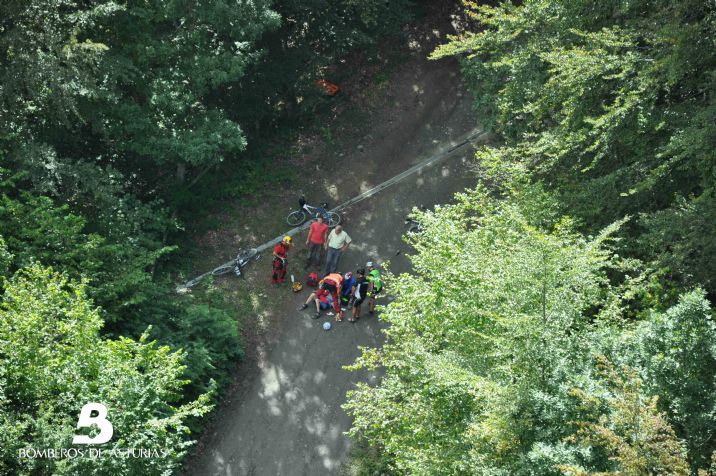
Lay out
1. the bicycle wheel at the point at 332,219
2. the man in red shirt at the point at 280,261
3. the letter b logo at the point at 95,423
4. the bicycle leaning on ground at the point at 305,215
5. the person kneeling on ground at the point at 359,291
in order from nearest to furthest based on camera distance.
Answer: the letter b logo at the point at 95,423 < the person kneeling on ground at the point at 359,291 < the man in red shirt at the point at 280,261 < the bicycle wheel at the point at 332,219 < the bicycle leaning on ground at the point at 305,215

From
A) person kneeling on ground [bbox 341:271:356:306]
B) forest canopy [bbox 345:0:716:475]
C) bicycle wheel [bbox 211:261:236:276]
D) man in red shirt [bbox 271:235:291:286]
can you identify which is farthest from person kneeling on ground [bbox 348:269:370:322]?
bicycle wheel [bbox 211:261:236:276]

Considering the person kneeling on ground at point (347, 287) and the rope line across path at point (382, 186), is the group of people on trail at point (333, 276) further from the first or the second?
the rope line across path at point (382, 186)

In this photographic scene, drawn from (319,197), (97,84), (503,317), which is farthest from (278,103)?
(503,317)

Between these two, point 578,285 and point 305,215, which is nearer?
point 578,285

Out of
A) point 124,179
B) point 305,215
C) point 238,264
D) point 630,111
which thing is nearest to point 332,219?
point 305,215

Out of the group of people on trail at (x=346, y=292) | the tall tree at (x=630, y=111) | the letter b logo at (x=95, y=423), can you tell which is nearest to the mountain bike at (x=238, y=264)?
the group of people on trail at (x=346, y=292)

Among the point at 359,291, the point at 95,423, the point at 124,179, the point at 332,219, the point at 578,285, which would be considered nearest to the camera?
the point at 95,423

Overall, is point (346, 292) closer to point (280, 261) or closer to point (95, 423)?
point (280, 261)

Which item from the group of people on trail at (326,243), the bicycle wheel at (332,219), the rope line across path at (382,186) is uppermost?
the rope line across path at (382,186)
